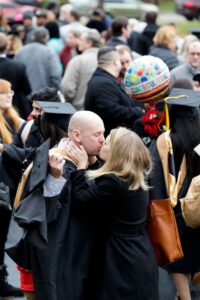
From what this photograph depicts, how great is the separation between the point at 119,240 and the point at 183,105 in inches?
58.4

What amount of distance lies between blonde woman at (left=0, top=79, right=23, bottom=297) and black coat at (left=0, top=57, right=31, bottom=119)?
2.70 m

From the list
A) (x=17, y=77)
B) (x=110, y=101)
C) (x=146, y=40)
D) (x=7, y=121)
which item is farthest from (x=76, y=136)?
(x=146, y=40)

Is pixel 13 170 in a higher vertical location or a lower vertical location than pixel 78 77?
higher

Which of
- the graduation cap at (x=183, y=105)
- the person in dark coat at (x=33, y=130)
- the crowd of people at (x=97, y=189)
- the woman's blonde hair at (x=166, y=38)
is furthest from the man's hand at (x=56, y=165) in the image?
the woman's blonde hair at (x=166, y=38)

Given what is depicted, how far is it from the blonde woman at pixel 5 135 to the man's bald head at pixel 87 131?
159 centimetres

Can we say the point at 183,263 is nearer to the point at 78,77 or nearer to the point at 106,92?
the point at 106,92

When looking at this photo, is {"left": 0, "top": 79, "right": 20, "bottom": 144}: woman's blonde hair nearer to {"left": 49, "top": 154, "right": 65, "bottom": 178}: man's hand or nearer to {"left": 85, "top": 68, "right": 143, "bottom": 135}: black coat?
{"left": 85, "top": 68, "right": 143, "bottom": 135}: black coat

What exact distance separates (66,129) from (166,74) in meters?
1.37

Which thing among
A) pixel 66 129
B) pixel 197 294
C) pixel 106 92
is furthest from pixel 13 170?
pixel 106 92

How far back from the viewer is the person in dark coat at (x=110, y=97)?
8.51 metres

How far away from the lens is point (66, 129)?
19.5ft

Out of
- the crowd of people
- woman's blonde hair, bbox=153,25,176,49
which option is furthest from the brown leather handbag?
woman's blonde hair, bbox=153,25,176,49

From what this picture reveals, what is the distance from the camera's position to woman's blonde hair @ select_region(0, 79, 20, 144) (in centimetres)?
722

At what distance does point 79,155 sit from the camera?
5.23 metres
